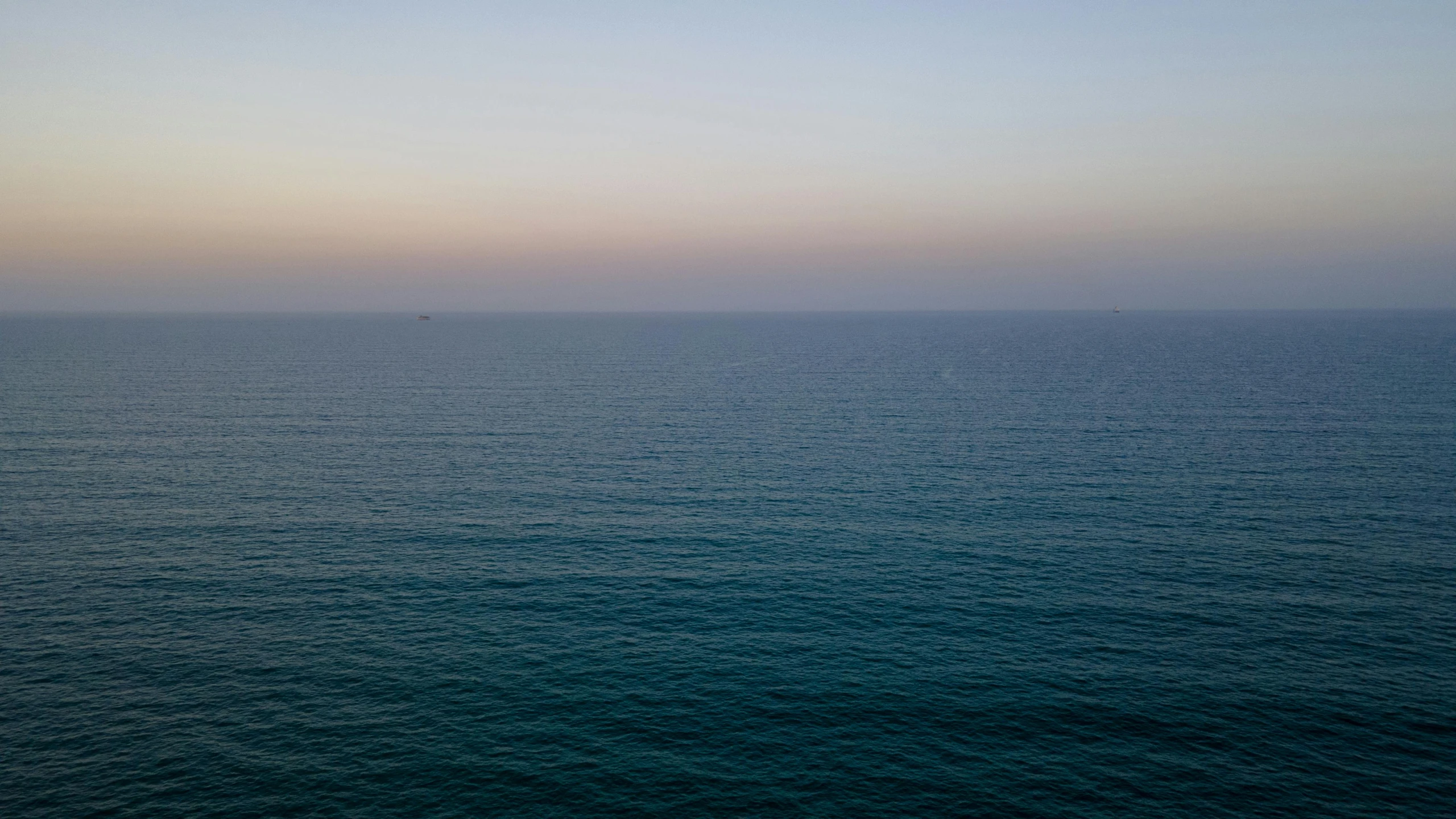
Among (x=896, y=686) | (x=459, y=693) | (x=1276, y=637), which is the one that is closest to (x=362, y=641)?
(x=459, y=693)

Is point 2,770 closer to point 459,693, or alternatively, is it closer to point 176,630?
point 176,630

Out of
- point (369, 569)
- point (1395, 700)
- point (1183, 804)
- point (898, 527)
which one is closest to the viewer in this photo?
point (1183, 804)

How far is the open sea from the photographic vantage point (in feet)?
169

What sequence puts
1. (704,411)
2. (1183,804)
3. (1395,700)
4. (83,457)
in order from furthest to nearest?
(704,411) → (83,457) → (1395,700) → (1183,804)

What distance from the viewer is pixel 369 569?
266ft

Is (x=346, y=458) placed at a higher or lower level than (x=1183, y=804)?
higher

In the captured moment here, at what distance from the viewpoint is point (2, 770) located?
167 ft

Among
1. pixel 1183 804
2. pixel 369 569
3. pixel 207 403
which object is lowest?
pixel 1183 804

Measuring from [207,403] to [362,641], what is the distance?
418 feet

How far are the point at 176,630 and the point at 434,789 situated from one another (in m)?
33.0

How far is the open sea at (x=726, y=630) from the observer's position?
5144 cm

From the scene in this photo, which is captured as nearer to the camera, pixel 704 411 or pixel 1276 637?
pixel 1276 637

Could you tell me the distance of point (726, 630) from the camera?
6988 cm

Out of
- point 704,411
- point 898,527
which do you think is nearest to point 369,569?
point 898,527
